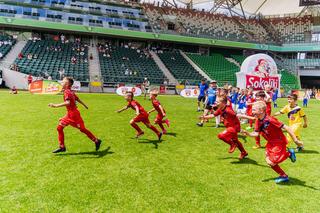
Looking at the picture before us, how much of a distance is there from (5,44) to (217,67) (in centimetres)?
3275

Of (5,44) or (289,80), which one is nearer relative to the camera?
(5,44)

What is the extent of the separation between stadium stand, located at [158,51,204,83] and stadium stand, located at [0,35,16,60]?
22411 mm

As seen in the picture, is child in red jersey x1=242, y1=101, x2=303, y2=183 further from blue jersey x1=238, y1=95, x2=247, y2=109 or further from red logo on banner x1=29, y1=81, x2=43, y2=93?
red logo on banner x1=29, y1=81, x2=43, y2=93

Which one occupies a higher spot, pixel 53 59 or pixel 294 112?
pixel 53 59

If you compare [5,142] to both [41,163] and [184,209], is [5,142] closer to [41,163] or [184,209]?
[41,163]

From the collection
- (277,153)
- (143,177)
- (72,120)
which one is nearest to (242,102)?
(277,153)


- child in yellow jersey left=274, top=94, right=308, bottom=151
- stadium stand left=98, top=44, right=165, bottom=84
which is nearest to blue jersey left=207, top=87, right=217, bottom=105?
child in yellow jersey left=274, top=94, right=308, bottom=151

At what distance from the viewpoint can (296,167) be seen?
6785mm

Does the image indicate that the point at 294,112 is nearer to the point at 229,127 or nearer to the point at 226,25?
the point at 229,127

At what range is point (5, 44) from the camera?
35.4m

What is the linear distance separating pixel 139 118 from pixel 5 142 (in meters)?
4.18

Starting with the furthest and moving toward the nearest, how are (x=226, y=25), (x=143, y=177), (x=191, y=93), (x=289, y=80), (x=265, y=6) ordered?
(x=265, y=6) → (x=226, y=25) → (x=289, y=80) → (x=191, y=93) → (x=143, y=177)

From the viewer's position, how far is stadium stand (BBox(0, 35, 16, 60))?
33138 mm

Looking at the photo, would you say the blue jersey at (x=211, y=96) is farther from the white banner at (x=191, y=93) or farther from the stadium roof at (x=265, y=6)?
the stadium roof at (x=265, y=6)
